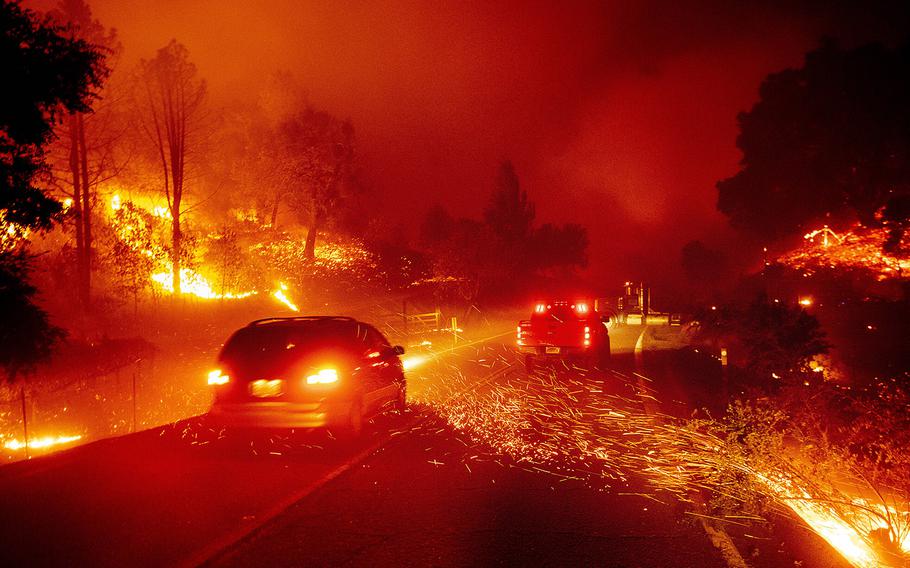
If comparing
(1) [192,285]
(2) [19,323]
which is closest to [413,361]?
(1) [192,285]

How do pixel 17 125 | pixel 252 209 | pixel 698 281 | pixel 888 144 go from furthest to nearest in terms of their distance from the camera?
pixel 698 281 → pixel 252 209 → pixel 888 144 → pixel 17 125

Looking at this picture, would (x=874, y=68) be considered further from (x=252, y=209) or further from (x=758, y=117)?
(x=252, y=209)

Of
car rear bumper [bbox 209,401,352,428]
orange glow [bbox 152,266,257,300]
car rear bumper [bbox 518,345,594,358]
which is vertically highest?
orange glow [bbox 152,266,257,300]

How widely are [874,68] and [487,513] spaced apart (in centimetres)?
2511

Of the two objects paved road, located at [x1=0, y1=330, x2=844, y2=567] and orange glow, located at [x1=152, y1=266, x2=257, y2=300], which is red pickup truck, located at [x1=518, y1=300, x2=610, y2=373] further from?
orange glow, located at [x1=152, y1=266, x2=257, y2=300]

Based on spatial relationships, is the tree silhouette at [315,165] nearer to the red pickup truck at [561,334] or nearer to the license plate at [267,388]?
the red pickup truck at [561,334]

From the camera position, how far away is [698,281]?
316 ft

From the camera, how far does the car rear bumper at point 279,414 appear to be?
816cm

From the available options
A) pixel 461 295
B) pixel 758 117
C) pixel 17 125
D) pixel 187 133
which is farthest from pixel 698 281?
pixel 17 125

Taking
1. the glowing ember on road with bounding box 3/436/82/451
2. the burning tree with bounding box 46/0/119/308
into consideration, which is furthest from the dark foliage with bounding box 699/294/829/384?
the burning tree with bounding box 46/0/119/308

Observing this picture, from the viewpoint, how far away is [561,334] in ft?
58.3

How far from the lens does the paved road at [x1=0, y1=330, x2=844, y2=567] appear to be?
4.88 m

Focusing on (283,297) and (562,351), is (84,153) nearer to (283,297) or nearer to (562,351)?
(283,297)

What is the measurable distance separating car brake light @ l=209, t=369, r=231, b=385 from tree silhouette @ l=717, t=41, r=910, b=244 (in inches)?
838
